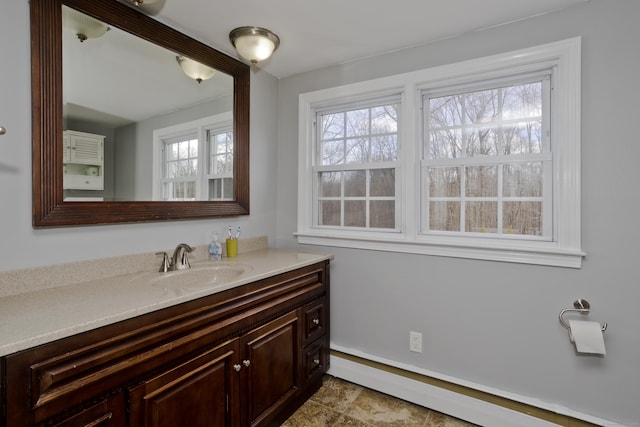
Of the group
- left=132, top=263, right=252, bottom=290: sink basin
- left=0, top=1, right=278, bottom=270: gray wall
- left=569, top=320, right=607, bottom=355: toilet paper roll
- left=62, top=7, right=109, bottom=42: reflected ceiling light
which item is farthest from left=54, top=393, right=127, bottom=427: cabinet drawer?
left=569, top=320, right=607, bottom=355: toilet paper roll

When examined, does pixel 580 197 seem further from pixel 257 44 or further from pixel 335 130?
pixel 257 44

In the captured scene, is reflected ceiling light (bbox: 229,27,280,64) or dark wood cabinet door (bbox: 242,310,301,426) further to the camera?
reflected ceiling light (bbox: 229,27,280,64)

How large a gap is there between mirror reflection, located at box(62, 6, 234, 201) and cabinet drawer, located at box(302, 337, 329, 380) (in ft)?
3.69

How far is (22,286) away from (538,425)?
249 cm

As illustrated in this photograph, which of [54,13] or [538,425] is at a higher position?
[54,13]

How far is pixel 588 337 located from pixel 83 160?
2.47 meters

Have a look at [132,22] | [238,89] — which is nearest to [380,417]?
[238,89]

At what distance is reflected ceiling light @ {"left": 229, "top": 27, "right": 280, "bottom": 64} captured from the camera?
185cm

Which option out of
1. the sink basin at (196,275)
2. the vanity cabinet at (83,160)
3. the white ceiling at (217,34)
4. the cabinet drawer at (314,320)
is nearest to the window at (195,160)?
the white ceiling at (217,34)

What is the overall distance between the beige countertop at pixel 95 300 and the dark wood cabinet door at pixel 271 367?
0.99 ft

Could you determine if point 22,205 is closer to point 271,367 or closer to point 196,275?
point 196,275

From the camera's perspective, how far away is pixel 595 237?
63.4 inches

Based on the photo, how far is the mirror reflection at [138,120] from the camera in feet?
4.70

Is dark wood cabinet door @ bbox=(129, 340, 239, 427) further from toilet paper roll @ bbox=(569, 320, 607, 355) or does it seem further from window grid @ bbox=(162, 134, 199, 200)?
toilet paper roll @ bbox=(569, 320, 607, 355)
